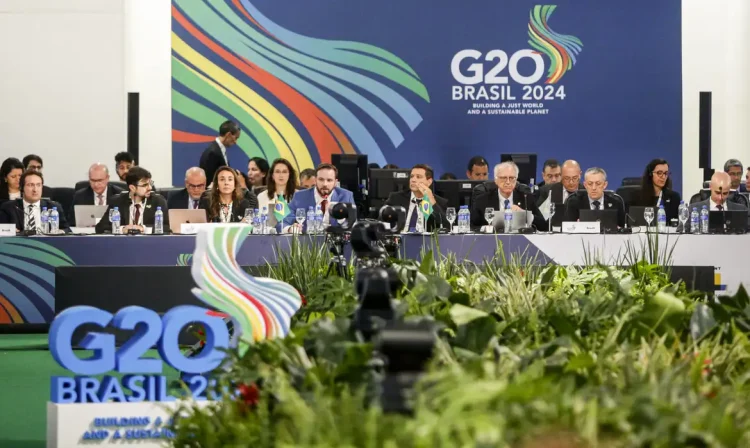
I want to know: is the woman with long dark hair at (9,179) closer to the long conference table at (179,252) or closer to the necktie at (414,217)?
the long conference table at (179,252)

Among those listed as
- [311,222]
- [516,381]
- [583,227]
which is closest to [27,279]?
[311,222]

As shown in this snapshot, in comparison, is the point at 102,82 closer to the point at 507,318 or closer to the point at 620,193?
the point at 620,193

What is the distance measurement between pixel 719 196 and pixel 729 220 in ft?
2.20

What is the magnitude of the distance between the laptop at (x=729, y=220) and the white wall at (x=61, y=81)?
274 inches

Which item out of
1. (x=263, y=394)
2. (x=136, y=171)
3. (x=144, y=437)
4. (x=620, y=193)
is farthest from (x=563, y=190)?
(x=263, y=394)

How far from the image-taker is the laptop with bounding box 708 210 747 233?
8.30 metres

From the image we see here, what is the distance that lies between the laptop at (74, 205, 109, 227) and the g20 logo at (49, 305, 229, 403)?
5.24 metres

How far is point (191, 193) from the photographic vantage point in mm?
9609

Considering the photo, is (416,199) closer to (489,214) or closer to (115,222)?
(489,214)

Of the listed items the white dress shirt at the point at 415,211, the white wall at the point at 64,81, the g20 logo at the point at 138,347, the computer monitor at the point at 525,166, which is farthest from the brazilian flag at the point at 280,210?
the g20 logo at the point at 138,347

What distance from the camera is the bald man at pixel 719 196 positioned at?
8.95m

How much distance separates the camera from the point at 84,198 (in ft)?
33.8

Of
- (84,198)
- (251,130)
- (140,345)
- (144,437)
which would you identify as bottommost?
(144,437)

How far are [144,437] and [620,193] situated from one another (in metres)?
6.99
